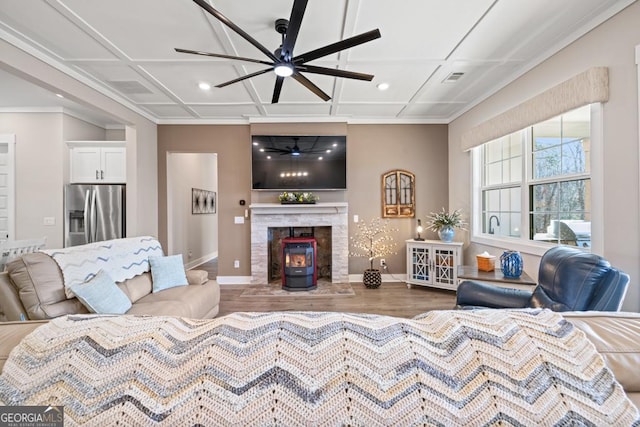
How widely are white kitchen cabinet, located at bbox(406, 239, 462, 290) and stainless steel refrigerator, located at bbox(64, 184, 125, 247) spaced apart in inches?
182

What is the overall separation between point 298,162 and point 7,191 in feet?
14.8

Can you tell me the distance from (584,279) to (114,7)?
12.5 feet

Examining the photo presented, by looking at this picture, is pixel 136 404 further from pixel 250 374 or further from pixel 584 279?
pixel 584 279

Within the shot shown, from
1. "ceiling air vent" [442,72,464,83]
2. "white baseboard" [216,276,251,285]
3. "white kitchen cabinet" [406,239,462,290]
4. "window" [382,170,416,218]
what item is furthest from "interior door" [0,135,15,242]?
"ceiling air vent" [442,72,464,83]

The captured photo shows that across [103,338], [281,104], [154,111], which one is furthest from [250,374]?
[154,111]

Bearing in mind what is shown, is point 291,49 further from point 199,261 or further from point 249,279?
point 199,261

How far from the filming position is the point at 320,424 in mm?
587

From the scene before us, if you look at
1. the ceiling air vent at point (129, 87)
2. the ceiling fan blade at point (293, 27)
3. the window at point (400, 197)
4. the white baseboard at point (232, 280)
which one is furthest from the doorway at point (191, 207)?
the window at point (400, 197)

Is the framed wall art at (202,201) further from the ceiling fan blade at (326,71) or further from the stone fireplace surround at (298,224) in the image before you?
the ceiling fan blade at (326,71)

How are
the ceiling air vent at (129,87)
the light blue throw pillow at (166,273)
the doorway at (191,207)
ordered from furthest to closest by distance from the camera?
the doorway at (191,207)
the ceiling air vent at (129,87)
the light blue throw pillow at (166,273)

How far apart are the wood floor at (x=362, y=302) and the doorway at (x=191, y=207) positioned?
177cm

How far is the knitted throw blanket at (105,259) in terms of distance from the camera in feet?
6.55

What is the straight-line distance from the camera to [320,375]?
648 millimetres

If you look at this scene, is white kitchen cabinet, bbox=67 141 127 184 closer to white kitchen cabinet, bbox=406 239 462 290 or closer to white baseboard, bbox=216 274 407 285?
white baseboard, bbox=216 274 407 285
